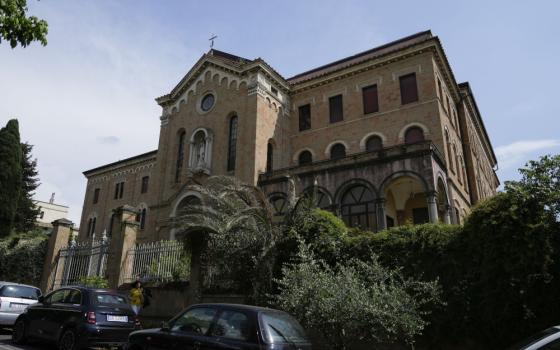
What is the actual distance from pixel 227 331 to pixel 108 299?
4.71m

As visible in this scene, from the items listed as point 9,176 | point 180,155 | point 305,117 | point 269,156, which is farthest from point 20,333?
point 305,117

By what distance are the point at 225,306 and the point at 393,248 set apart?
538 cm

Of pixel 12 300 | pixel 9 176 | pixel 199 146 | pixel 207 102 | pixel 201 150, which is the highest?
pixel 207 102

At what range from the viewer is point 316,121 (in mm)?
24938

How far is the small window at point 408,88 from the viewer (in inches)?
864

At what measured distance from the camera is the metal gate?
15672 millimetres

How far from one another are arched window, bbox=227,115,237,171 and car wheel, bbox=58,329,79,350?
14974 millimetres

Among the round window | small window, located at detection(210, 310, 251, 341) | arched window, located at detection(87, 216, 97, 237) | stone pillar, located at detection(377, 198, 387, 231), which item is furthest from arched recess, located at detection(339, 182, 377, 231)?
arched window, located at detection(87, 216, 97, 237)

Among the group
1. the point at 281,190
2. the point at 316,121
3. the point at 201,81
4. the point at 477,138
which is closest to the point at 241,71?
the point at 201,81

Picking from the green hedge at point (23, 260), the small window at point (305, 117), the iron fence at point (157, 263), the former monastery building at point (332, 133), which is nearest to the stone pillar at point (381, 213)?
the former monastery building at point (332, 133)

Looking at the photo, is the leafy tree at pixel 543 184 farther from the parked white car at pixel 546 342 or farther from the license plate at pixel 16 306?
the license plate at pixel 16 306

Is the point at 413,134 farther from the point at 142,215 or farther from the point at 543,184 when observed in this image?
the point at 142,215

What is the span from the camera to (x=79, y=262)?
658 inches

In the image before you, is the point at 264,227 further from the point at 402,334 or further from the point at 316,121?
the point at 316,121
